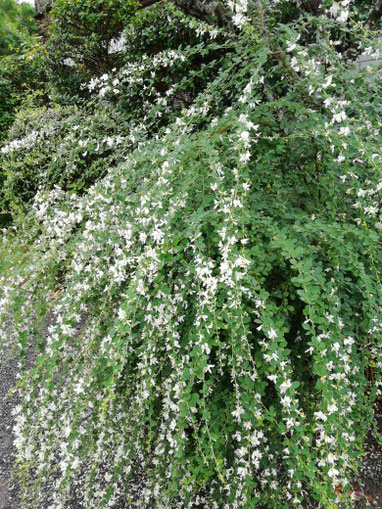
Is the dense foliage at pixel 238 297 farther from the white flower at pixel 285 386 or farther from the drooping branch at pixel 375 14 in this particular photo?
the drooping branch at pixel 375 14

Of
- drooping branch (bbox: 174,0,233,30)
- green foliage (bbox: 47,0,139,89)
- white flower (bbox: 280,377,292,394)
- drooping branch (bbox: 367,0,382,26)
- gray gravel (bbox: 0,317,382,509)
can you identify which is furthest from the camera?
green foliage (bbox: 47,0,139,89)

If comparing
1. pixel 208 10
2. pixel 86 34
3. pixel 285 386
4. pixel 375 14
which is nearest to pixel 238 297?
pixel 285 386

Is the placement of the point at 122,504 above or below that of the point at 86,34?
below

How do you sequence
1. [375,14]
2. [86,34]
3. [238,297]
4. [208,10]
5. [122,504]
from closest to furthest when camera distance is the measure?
1. [238,297]
2. [122,504]
3. [375,14]
4. [208,10]
5. [86,34]

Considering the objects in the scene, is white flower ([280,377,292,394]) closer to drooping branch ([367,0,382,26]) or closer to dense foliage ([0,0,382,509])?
dense foliage ([0,0,382,509])

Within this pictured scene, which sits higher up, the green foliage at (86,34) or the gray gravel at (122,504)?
the green foliage at (86,34)

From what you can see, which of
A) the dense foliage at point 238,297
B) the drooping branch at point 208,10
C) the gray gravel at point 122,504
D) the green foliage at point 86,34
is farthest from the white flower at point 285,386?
the green foliage at point 86,34

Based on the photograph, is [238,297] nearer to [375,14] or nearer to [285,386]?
[285,386]

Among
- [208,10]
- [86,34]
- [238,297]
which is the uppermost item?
[208,10]

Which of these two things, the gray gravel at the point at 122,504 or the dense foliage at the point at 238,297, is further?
the gray gravel at the point at 122,504

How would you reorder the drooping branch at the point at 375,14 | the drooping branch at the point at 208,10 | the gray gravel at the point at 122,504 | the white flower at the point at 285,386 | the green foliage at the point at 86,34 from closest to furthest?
the white flower at the point at 285,386, the gray gravel at the point at 122,504, the drooping branch at the point at 375,14, the drooping branch at the point at 208,10, the green foliage at the point at 86,34

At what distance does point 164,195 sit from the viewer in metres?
1.58

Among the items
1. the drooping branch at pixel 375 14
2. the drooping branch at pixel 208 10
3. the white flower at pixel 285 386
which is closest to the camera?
the white flower at pixel 285 386

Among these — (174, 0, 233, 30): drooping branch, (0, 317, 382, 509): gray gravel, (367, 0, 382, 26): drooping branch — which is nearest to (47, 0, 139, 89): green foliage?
(174, 0, 233, 30): drooping branch
